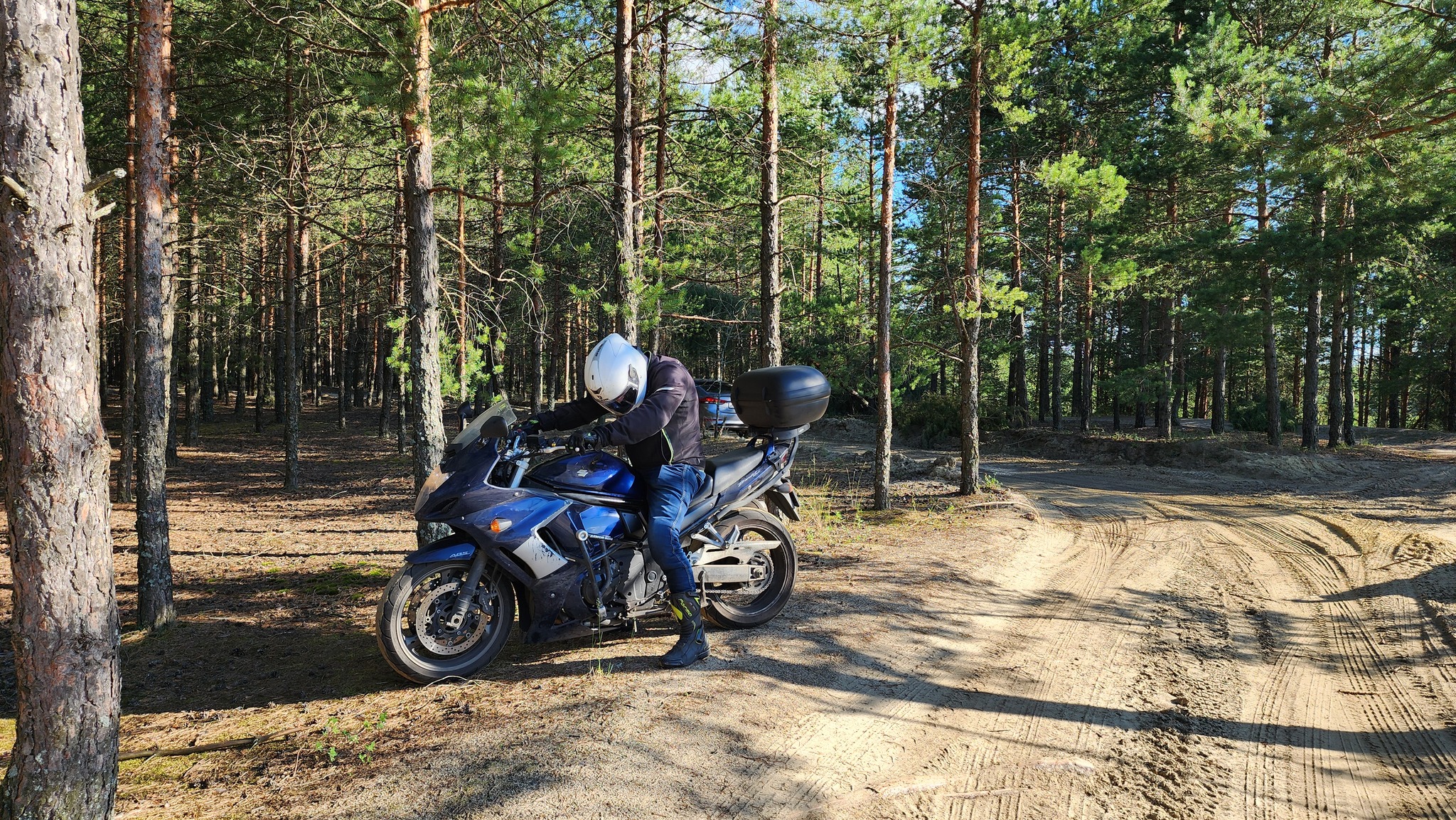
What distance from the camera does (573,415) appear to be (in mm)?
5008

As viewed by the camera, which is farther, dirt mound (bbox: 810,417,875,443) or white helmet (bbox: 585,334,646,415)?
dirt mound (bbox: 810,417,875,443)

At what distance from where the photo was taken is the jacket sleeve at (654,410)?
4.53 meters

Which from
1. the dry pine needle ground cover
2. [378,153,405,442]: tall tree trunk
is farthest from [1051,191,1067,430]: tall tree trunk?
[378,153,405,442]: tall tree trunk

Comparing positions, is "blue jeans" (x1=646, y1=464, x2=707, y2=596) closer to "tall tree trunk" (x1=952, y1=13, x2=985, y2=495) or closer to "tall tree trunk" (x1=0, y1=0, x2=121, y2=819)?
"tall tree trunk" (x1=0, y1=0, x2=121, y2=819)

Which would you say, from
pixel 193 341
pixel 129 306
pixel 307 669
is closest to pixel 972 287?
pixel 307 669

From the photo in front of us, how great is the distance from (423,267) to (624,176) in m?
2.81

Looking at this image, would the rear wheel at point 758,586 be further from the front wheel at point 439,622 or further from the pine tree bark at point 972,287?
the pine tree bark at point 972,287

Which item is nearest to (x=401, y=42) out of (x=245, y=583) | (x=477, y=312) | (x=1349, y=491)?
(x=477, y=312)

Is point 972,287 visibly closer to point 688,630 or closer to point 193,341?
point 688,630

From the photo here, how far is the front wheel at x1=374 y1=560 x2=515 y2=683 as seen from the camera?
165 inches

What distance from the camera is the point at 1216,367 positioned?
79.6 feet

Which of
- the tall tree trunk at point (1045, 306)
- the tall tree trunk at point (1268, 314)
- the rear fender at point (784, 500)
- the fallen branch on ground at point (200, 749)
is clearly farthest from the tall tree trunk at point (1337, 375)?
the fallen branch on ground at point (200, 749)

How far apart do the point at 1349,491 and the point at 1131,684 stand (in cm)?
1242

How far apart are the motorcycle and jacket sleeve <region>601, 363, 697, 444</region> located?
24 cm
